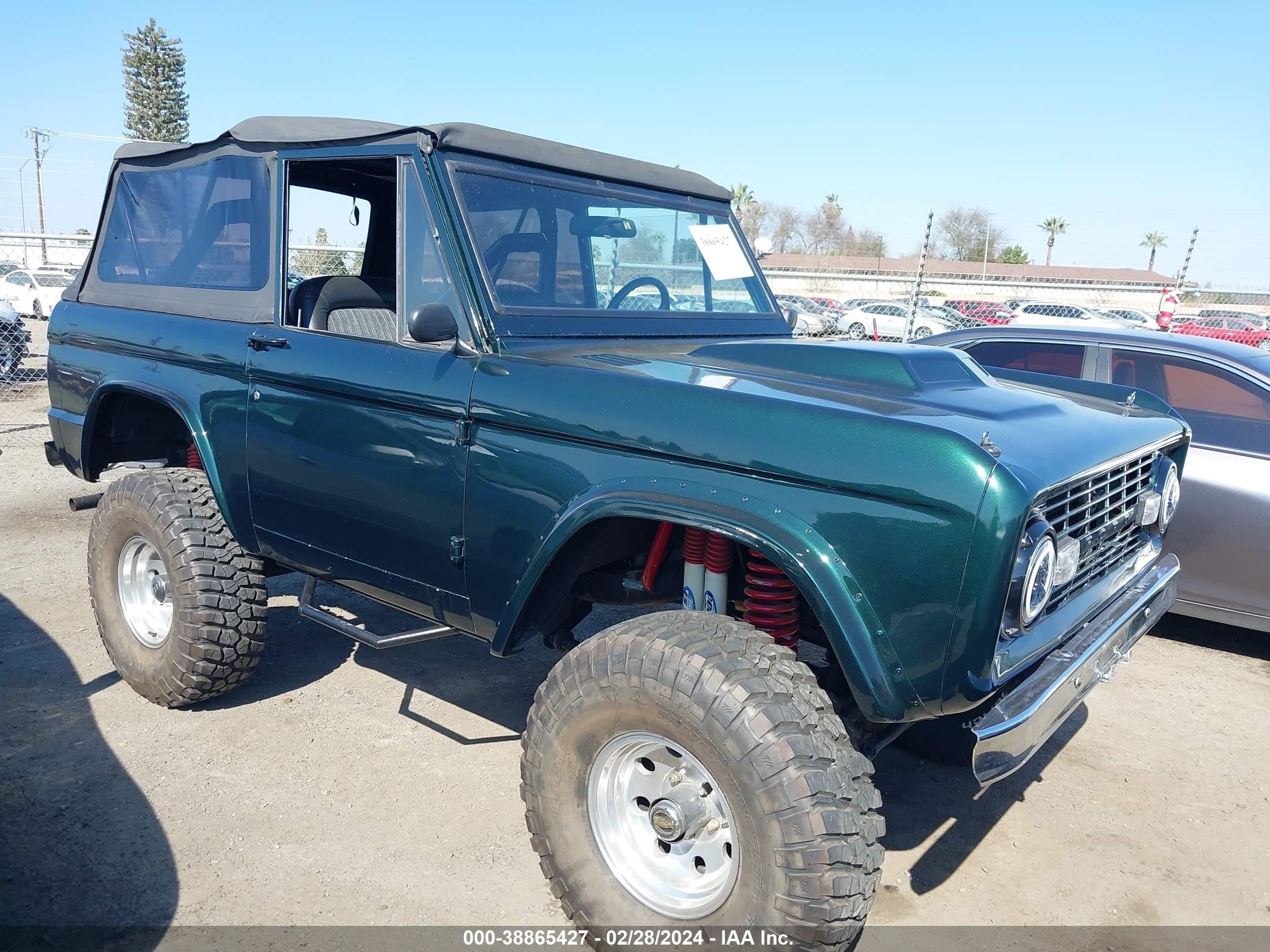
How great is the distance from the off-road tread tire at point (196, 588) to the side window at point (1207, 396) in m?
4.50

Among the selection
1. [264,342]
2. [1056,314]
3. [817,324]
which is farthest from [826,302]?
[264,342]

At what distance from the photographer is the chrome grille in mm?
2340

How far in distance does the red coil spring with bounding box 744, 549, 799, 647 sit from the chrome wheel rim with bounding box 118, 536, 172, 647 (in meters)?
2.56

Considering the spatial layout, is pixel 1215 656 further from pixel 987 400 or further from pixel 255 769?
pixel 255 769

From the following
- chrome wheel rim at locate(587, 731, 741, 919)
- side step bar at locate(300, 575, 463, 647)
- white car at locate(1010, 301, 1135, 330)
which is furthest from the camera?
white car at locate(1010, 301, 1135, 330)

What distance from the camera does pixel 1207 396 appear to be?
4953 mm

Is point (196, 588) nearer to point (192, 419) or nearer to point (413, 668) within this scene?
point (192, 419)

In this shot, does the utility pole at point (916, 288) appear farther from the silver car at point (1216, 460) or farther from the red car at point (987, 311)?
the red car at point (987, 311)

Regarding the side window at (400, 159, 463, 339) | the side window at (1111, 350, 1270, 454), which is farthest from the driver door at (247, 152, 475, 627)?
the side window at (1111, 350, 1270, 454)

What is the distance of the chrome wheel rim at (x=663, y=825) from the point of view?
2.32m

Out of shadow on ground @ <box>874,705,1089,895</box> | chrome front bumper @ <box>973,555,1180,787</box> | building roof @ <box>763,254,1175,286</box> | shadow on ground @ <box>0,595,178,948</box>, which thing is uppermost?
building roof @ <box>763,254,1175,286</box>

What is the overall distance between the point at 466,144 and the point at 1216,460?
3.92 m

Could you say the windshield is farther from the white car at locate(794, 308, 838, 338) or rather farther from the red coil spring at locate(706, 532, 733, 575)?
the red coil spring at locate(706, 532, 733, 575)

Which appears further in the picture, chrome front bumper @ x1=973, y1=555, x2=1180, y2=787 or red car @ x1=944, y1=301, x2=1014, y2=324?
red car @ x1=944, y1=301, x2=1014, y2=324
